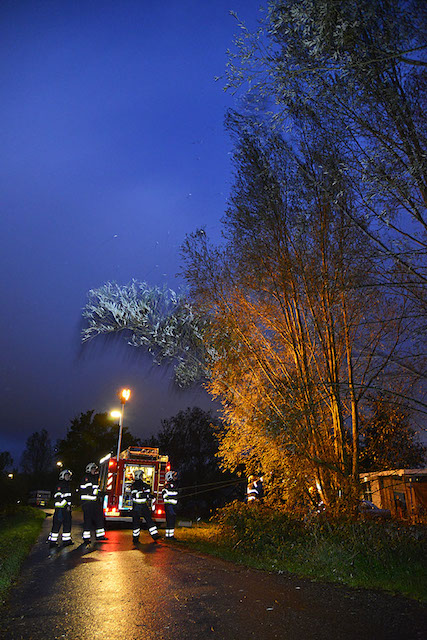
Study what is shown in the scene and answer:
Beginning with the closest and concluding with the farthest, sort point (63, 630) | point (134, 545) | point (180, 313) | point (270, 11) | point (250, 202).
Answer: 1. point (63, 630)
2. point (270, 11)
3. point (250, 202)
4. point (180, 313)
5. point (134, 545)

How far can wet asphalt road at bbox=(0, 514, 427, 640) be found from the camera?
13.4 feet

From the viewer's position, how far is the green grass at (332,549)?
5969mm

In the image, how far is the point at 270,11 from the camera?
554 centimetres

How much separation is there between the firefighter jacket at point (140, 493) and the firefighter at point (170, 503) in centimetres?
49

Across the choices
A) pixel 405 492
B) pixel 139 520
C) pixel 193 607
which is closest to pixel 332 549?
pixel 193 607

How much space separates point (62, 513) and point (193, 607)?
5.88m

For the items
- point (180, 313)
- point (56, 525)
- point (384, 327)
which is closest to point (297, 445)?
point (384, 327)

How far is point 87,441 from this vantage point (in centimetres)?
4859

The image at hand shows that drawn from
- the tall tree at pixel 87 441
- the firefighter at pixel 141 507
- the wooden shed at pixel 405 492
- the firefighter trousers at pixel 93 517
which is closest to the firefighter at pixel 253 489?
the firefighter at pixel 141 507

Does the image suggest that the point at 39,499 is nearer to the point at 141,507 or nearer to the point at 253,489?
the point at 253,489

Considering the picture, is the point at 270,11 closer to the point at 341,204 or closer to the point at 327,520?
the point at 341,204

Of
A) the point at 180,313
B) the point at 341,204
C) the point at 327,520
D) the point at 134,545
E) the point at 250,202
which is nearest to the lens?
the point at 341,204

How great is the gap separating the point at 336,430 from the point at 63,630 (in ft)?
19.7

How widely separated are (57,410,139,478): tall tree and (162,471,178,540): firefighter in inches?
1431
